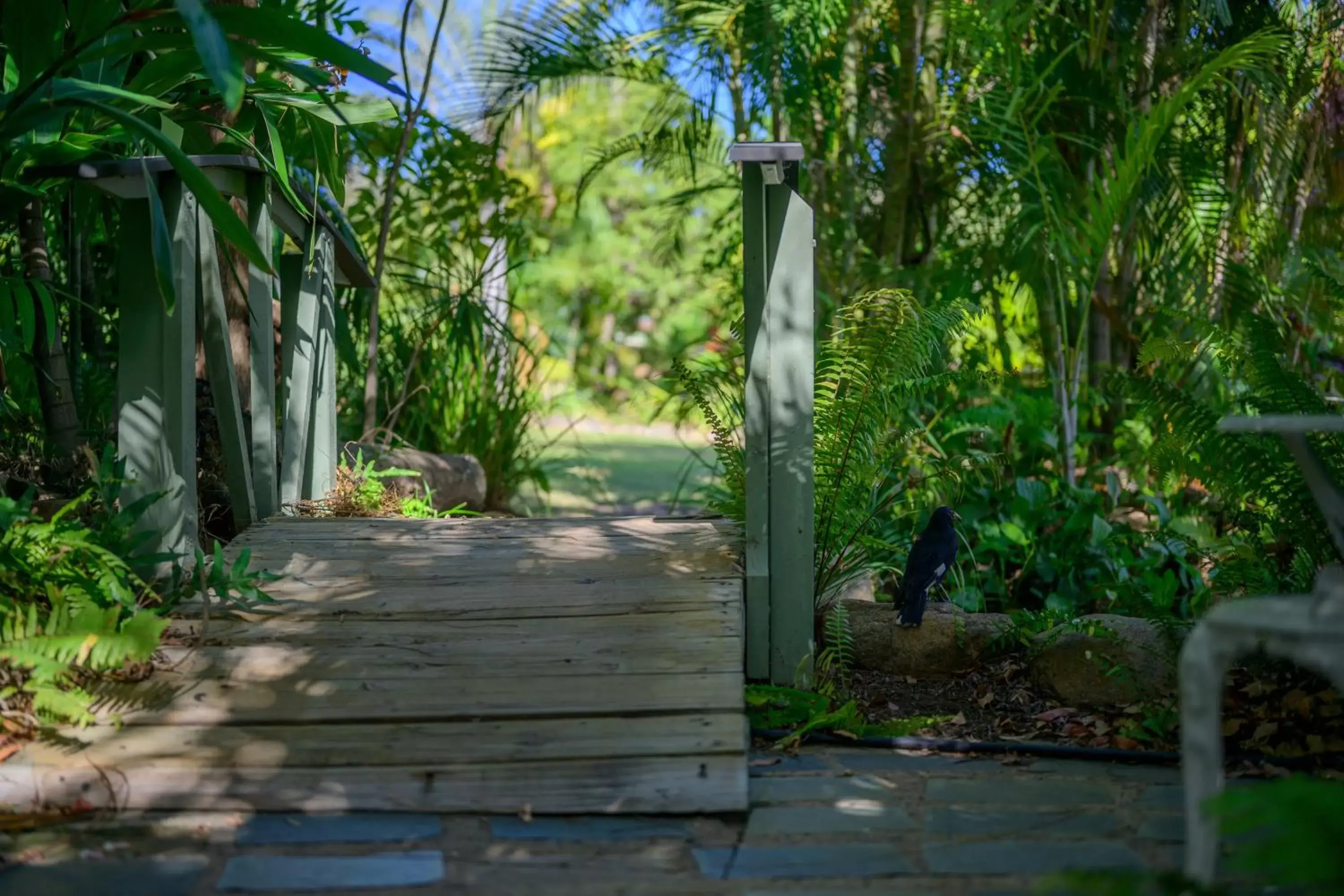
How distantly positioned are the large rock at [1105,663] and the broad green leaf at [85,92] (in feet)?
10.0

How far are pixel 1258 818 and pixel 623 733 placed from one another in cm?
149

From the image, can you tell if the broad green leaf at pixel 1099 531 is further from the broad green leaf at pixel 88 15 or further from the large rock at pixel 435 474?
the broad green leaf at pixel 88 15

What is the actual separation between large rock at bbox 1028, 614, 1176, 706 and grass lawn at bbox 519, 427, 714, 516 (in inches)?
88.7

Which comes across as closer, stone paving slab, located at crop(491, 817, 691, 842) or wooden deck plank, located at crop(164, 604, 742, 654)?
stone paving slab, located at crop(491, 817, 691, 842)

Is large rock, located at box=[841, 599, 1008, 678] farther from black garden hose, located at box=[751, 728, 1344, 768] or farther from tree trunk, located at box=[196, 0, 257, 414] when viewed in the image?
tree trunk, located at box=[196, 0, 257, 414]

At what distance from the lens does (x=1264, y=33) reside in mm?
5441

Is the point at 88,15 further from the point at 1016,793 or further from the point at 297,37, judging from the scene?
the point at 1016,793

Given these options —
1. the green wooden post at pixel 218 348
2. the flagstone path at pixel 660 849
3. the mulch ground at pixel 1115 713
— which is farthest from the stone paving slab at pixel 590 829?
Result: the green wooden post at pixel 218 348

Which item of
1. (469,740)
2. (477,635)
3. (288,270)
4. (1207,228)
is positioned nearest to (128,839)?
(469,740)

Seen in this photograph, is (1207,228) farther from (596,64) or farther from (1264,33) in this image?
(596,64)

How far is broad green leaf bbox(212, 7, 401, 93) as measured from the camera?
8.86ft

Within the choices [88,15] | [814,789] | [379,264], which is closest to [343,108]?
[88,15]

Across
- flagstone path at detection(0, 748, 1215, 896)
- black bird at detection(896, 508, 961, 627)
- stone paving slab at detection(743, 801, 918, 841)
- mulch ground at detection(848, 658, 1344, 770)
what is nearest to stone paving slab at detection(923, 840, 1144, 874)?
flagstone path at detection(0, 748, 1215, 896)

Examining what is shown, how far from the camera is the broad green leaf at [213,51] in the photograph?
255 cm
